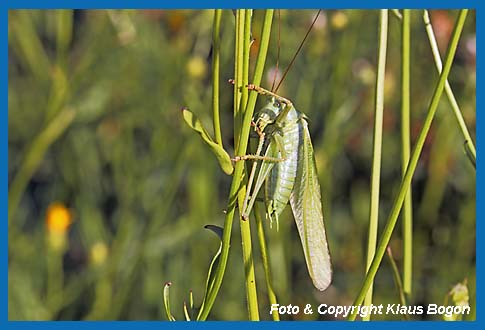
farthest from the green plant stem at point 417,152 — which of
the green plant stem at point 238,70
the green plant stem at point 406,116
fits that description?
the green plant stem at point 238,70

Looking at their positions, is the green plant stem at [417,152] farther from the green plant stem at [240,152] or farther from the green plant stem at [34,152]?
the green plant stem at [34,152]

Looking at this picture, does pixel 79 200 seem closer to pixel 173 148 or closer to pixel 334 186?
pixel 173 148

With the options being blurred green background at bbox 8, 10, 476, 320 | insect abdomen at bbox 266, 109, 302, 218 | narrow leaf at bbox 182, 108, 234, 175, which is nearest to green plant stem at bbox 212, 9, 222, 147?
narrow leaf at bbox 182, 108, 234, 175

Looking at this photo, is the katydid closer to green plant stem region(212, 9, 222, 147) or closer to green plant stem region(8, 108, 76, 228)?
green plant stem region(212, 9, 222, 147)

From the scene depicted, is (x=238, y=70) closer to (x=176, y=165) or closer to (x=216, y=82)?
(x=216, y=82)

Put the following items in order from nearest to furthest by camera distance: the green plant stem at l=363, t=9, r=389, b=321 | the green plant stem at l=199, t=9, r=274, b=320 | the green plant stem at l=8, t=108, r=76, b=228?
the green plant stem at l=199, t=9, r=274, b=320
the green plant stem at l=363, t=9, r=389, b=321
the green plant stem at l=8, t=108, r=76, b=228

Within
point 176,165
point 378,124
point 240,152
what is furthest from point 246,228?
point 176,165
